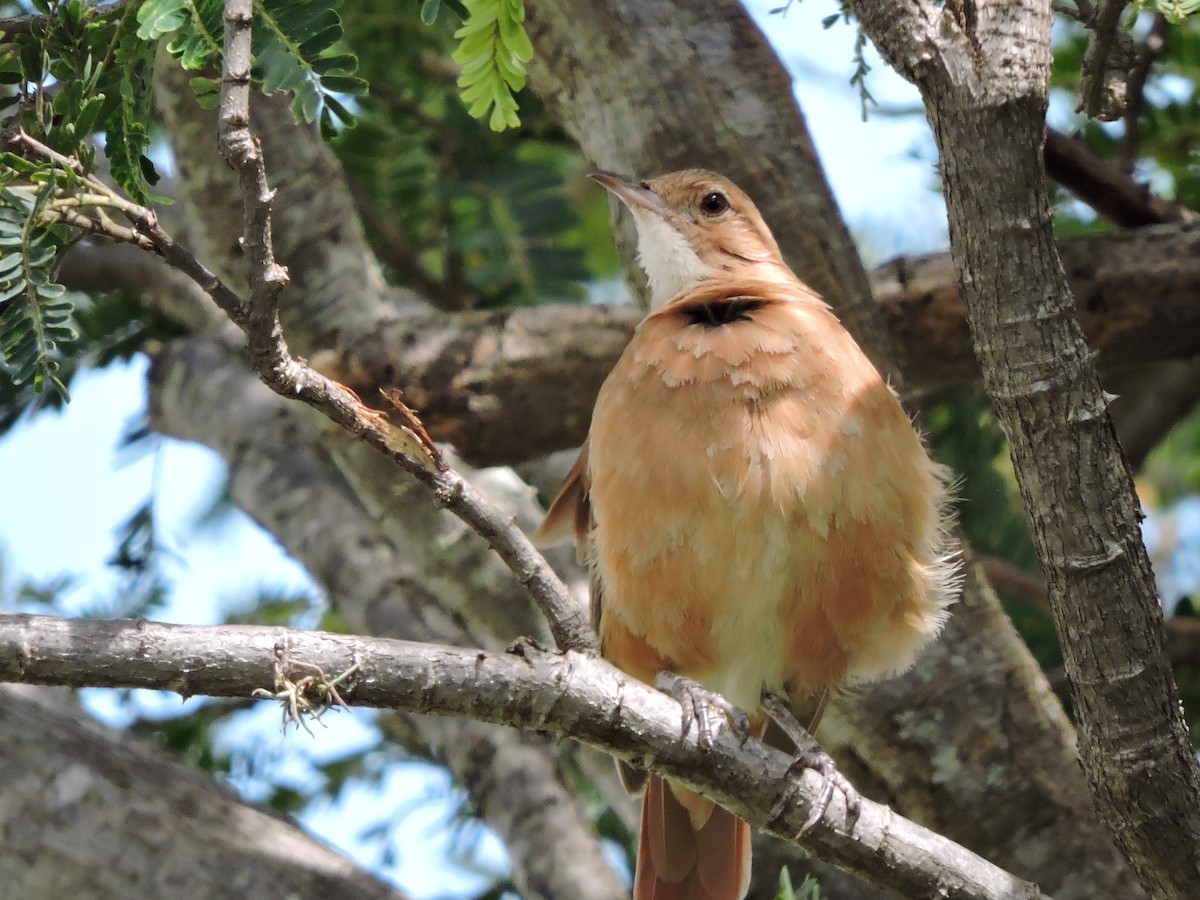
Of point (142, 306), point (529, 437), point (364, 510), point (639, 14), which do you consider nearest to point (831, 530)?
point (529, 437)

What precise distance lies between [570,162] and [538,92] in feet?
8.00

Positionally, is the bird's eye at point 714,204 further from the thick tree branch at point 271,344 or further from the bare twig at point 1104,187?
the thick tree branch at point 271,344

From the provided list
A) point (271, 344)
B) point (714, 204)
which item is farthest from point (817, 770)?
point (714, 204)

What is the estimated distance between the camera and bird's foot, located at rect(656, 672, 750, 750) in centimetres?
269

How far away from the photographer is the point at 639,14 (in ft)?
14.4

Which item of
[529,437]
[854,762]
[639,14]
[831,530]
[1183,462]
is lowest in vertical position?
[1183,462]

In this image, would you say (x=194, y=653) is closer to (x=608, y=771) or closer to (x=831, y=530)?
(x=831, y=530)

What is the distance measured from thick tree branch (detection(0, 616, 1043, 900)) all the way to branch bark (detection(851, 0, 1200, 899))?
38 centimetres

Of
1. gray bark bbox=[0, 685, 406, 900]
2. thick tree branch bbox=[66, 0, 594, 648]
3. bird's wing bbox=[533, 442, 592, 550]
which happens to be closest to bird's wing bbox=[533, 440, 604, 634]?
bird's wing bbox=[533, 442, 592, 550]

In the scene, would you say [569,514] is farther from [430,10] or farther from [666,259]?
[430,10]

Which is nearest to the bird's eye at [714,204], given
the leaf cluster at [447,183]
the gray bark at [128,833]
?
the leaf cluster at [447,183]

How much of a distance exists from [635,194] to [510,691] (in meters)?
2.25

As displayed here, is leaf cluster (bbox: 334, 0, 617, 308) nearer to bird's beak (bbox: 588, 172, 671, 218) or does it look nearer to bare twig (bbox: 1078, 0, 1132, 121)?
bird's beak (bbox: 588, 172, 671, 218)

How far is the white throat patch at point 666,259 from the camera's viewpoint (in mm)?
4246
